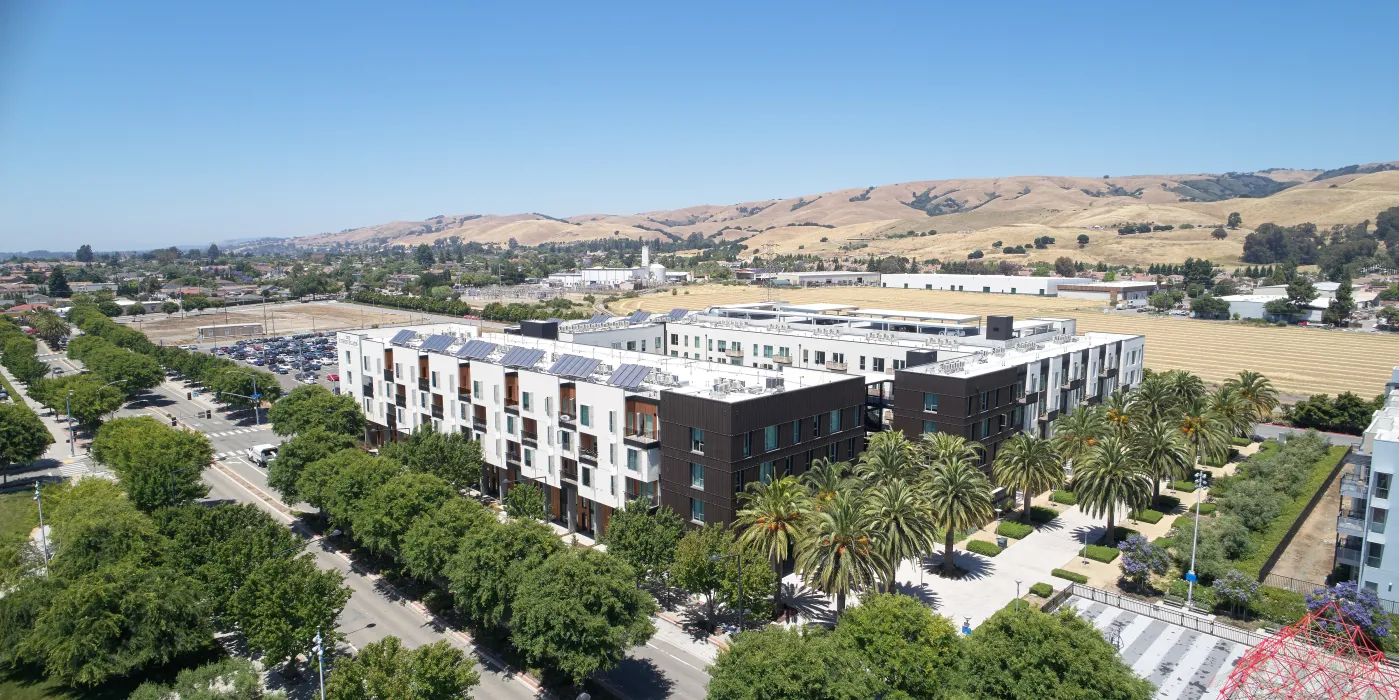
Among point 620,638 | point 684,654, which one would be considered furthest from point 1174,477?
point 620,638

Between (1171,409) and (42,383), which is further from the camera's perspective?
(42,383)

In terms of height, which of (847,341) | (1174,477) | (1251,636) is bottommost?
(1251,636)

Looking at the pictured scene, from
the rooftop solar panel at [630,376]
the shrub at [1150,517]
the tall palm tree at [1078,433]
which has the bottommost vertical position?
the shrub at [1150,517]

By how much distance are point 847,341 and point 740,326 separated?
1987 cm

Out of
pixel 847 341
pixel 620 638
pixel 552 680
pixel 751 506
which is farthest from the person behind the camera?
pixel 847 341

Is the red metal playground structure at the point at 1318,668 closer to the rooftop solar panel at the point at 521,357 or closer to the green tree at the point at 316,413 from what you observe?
the rooftop solar panel at the point at 521,357

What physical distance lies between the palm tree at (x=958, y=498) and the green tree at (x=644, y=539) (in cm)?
1788

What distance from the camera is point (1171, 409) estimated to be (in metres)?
74.8

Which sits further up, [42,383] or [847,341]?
[847,341]

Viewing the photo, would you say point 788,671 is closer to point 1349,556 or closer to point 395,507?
point 395,507

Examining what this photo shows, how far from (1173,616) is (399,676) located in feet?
153

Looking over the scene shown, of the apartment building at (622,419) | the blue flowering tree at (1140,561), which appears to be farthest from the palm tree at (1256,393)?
the apartment building at (622,419)

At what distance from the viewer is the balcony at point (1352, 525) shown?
48562mm

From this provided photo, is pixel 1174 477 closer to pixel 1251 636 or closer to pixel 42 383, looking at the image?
pixel 1251 636
